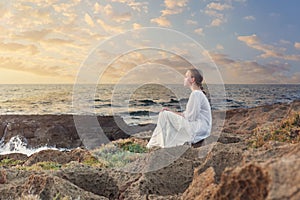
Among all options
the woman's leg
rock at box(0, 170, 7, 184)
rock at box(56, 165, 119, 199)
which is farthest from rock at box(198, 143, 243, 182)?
the woman's leg

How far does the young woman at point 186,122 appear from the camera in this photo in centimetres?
1103

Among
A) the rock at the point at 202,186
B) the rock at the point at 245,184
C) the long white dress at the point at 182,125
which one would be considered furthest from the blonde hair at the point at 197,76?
the rock at the point at 245,184

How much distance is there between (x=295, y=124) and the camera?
11.7m

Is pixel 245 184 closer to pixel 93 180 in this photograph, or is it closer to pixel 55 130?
pixel 93 180

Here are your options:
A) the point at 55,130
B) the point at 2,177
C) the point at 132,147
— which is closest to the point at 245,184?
the point at 2,177

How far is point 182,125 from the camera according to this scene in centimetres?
1108

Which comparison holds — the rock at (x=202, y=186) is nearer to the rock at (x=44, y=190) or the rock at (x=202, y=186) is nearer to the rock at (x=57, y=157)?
the rock at (x=44, y=190)

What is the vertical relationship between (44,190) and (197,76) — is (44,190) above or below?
below

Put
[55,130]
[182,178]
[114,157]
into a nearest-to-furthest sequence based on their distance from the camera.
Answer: [182,178]
[114,157]
[55,130]

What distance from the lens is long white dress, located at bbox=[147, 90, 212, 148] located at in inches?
434

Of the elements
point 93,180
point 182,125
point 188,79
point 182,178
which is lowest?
point 182,178

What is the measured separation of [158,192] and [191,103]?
582cm

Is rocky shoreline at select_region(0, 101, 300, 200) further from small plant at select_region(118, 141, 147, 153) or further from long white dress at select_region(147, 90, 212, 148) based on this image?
long white dress at select_region(147, 90, 212, 148)

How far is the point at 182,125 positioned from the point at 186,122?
0.15 metres
